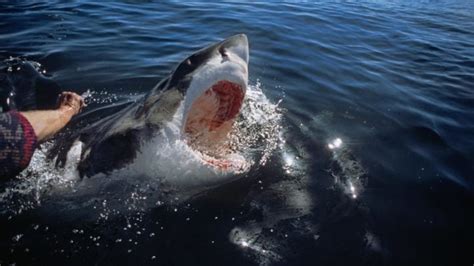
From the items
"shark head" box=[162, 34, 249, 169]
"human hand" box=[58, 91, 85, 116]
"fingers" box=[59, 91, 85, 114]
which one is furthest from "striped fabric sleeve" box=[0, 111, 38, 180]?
"fingers" box=[59, 91, 85, 114]

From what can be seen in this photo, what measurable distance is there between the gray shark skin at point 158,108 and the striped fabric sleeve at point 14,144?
0.41 meters

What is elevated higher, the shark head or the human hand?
the shark head

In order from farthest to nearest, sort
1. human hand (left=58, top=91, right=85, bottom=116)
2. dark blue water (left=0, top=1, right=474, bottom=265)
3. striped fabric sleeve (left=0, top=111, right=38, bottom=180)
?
human hand (left=58, top=91, right=85, bottom=116)
striped fabric sleeve (left=0, top=111, right=38, bottom=180)
dark blue water (left=0, top=1, right=474, bottom=265)

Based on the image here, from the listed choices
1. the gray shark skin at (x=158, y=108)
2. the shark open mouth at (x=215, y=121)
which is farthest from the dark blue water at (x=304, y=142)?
the gray shark skin at (x=158, y=108)

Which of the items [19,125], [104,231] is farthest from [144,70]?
[104,231]

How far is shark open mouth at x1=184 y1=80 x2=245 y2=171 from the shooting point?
3186 mm

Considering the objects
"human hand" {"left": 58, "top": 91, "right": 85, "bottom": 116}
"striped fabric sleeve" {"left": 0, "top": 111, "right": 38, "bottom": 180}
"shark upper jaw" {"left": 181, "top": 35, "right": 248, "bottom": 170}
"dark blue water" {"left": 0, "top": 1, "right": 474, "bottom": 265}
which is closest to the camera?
"shark upper jaw" {"left": 181, "top": 35, "right": 248, "bottom": 170}

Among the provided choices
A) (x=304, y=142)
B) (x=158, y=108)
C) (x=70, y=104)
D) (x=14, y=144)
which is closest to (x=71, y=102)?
(x=70, y=104)

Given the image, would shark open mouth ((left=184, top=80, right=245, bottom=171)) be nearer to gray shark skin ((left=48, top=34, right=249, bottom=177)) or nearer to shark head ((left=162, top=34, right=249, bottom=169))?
shark head ((left=162, top=34, right=249, bottom=169))

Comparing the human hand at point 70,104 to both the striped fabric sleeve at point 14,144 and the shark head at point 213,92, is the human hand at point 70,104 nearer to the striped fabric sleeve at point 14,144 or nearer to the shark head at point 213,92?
the striped fabric sleeve at point 14,144

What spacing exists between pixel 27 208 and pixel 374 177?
297cm

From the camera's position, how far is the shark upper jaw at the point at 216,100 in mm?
2848

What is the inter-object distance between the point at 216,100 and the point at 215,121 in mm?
188

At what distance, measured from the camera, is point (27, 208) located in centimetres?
334
